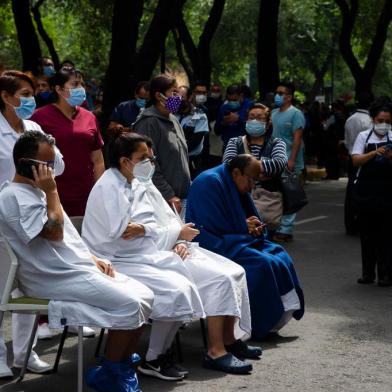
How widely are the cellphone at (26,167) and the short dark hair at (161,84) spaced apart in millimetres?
2998

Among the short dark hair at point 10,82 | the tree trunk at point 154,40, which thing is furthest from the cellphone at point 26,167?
the tree trunk at point 154,40

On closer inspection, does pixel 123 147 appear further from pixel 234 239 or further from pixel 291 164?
pixel 291 164

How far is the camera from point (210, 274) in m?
7.89

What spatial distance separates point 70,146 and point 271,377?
237cm

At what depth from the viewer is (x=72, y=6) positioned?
35.3 metres

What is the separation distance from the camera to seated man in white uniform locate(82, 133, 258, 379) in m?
7.30

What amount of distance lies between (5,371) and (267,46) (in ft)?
54.0

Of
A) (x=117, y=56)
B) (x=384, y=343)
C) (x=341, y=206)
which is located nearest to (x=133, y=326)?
(x=384, y=343)

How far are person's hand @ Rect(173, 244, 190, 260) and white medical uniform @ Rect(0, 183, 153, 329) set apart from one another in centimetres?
112

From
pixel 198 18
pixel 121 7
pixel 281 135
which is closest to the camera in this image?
pixel 281 135

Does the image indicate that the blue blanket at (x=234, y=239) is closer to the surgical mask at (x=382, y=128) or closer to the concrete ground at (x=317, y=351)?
the concrete ground at (x=317, y=351)

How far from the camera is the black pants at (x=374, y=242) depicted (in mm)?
11148

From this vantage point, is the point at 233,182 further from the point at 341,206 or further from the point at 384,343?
the point at 341,206

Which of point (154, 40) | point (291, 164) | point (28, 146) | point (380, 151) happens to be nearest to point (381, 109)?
point (380, 151)
